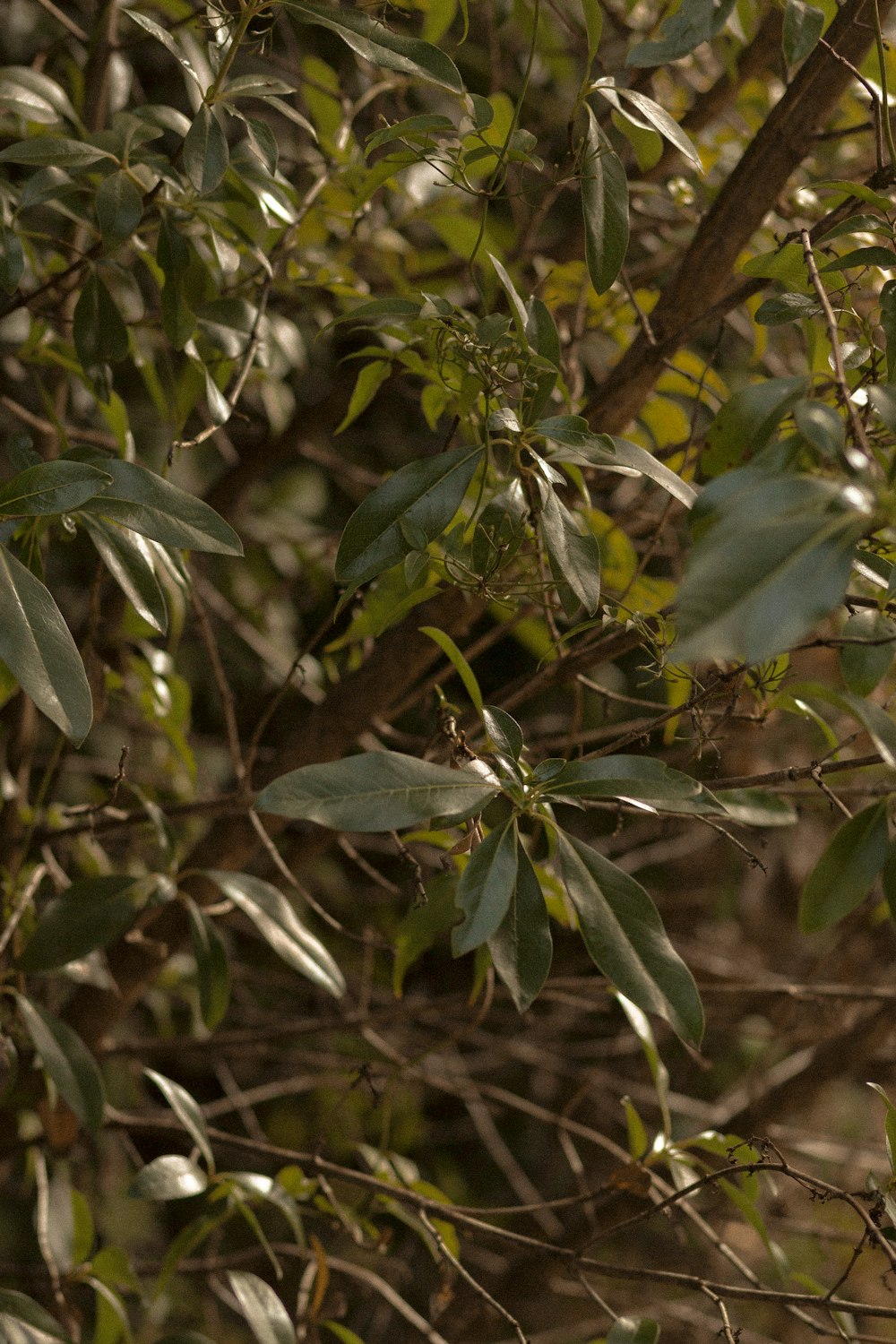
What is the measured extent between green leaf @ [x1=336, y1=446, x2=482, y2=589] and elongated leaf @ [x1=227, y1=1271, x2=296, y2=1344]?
1.63 feet

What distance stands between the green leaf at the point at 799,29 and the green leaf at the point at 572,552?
0.99 ft

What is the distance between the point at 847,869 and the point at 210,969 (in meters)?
0.53

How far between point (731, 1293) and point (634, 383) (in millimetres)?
590

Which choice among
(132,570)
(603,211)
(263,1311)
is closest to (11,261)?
(132,570)

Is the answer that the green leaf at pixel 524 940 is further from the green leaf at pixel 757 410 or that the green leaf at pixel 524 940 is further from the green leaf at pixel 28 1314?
A: the green leaf at pixel 28 1314

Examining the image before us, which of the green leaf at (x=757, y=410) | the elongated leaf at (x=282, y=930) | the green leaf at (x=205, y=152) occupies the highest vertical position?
the green leaf at (x=757, y=410)

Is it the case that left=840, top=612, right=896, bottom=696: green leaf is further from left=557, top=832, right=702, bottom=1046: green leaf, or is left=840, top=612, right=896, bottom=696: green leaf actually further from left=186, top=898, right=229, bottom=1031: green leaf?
left=186, top=898, right=229, bottom=1031: green leaf

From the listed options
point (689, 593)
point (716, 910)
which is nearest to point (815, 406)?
point (689, 593)

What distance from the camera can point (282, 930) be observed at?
2.73 ft

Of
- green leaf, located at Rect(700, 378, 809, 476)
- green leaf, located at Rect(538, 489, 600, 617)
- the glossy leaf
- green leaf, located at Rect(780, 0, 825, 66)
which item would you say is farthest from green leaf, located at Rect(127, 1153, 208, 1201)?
green leaf, located at Rect(780, 0, 825, 66)

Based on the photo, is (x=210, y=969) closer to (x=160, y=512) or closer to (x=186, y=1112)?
(x=186, y=1112)

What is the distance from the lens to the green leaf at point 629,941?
506mm

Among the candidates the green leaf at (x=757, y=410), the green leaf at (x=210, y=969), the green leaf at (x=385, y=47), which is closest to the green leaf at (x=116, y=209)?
the green leaf at (x=385, y=47)

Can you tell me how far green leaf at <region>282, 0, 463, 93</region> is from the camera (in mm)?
599
